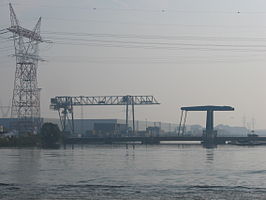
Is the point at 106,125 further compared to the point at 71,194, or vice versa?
the point at 106,125

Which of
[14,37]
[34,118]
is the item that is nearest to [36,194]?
[14,37]

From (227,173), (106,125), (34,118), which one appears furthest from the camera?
(106,125)

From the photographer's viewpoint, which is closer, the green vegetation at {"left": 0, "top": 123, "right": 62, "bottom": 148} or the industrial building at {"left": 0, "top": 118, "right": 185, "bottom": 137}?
the green vegetation at {"left": 0, "top": 123, "right": 62, "bottom": 148}

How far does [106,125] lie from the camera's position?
12950cm

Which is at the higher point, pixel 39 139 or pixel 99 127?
pixel 99 127

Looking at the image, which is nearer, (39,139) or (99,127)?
(39,139)

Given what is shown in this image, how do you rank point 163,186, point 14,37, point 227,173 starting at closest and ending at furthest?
1. point 163,186
2. point 227,173
3. point 14,37

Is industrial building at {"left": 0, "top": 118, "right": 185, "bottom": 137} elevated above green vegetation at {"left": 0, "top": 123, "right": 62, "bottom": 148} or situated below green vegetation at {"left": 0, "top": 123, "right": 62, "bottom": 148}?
above

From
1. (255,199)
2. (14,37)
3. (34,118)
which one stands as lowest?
(255,199)

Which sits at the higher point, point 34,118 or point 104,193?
point 34,118

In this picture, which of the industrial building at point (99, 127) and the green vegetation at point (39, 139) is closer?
the green vegetation at point (39, 139)

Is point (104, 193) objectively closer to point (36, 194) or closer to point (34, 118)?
point (36, 194)

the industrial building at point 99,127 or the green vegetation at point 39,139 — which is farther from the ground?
the industrial building at point 99,127

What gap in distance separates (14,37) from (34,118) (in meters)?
14.3
